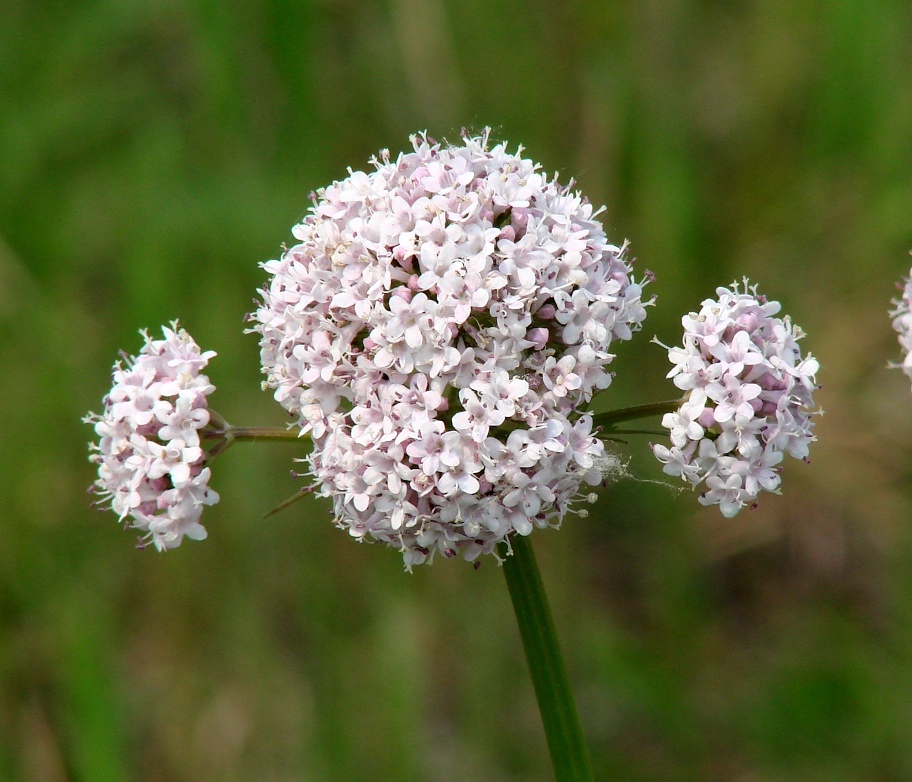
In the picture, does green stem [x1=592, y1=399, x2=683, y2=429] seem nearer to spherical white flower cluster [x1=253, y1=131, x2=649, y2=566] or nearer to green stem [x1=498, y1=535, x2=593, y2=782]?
spherical white flower cluster [x1=253, y1=131, x2=649, y2=566]

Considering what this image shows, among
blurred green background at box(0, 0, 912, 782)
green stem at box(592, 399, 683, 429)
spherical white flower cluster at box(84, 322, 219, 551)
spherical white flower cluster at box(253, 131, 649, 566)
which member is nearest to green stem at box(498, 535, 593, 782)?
spherical white flower cluster at box(253, 131, 649, 566)

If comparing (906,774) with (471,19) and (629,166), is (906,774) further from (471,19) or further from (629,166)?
(471,19)

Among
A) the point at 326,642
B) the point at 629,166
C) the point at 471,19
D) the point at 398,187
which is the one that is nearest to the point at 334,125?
the point at 471,19

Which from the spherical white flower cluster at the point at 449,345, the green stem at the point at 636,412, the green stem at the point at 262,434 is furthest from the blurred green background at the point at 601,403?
the green stem at the point at 636,412

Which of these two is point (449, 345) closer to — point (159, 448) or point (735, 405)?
point (735, 405)

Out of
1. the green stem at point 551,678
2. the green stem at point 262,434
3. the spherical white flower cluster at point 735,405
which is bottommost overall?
the green stem at point 551,678

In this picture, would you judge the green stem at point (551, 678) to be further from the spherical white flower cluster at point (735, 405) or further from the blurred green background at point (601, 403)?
the blurred green background at point (601, 403)

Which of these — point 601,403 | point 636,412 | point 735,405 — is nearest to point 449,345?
point 636,412
